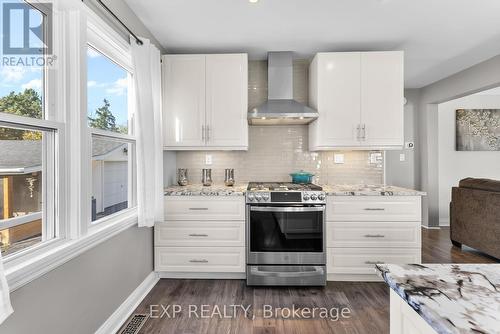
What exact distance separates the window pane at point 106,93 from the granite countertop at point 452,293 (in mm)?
1954

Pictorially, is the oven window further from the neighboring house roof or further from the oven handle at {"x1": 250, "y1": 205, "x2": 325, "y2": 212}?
the neighboring house roof

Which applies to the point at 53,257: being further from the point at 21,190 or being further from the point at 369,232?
the point at 369,232

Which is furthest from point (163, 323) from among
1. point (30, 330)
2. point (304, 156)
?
point (304, 156)

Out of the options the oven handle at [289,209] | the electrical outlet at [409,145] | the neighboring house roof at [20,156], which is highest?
the electrical outlet at [409,145]

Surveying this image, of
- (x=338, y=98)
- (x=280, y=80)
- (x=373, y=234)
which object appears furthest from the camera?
(x=280, y=80)

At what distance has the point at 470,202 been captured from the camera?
137 inches

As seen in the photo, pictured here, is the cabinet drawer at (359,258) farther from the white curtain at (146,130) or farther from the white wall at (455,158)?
the white wall at (455,158)

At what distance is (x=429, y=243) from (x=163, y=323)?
12.4 ft

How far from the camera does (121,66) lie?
228cm

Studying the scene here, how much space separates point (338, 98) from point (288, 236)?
60.6 inches

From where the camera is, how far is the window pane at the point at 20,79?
1246mm

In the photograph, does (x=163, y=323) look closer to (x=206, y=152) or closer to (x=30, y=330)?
(x=30, y=330)

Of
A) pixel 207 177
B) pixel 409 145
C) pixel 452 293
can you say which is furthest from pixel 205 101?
pixel 409 145

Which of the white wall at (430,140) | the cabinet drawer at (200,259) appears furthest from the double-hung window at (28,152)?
the white wall at (430,140)
